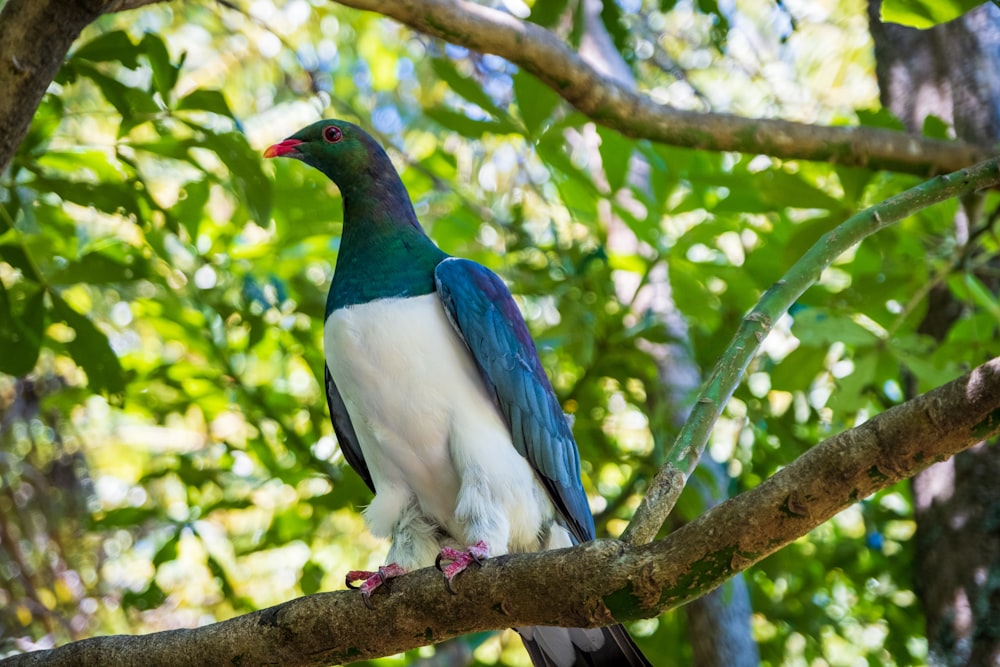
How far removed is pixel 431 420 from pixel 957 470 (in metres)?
2.37

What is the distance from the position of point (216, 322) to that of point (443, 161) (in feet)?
4.23

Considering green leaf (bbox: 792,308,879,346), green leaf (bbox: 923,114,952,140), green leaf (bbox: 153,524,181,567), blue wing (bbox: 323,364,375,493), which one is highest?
green leaf (bbox: 923,114,952,140)

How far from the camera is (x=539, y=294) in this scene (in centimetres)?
477

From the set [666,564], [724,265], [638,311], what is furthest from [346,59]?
[666,564]

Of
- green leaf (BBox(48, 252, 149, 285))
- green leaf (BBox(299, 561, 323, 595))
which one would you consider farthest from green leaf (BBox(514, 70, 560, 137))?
green leaf (BBox(299, 561, 323, 595))

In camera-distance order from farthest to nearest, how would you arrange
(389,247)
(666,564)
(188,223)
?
(188,223) < (389,247) < (666,564)

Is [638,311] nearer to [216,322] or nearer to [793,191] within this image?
[793,191]

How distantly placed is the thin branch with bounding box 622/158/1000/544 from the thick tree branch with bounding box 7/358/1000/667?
0.46 ft

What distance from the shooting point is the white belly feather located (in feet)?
10.7

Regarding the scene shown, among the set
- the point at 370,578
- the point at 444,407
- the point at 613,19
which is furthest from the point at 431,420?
the point at 613,19

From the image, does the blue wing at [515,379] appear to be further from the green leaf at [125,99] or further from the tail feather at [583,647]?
the green leaf at [125,99]

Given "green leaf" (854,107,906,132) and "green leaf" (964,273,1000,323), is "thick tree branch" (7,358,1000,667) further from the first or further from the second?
"green leaf" (854,107,906,132)

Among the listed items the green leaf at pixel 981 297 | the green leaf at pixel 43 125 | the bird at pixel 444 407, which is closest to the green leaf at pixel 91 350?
the green leaf at pixel 43 125

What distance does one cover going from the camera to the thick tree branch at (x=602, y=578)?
72.8 inches
